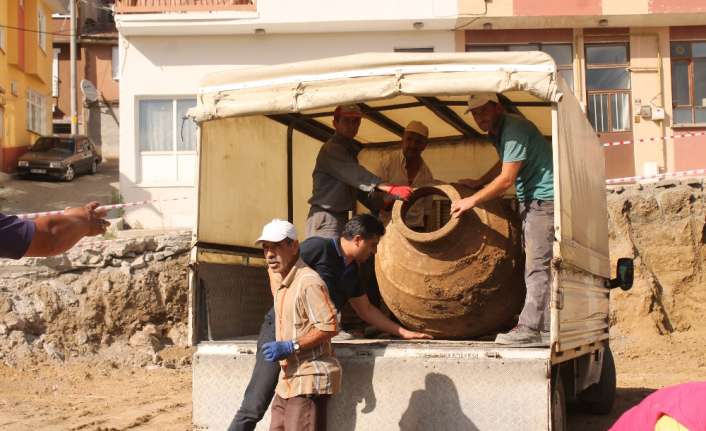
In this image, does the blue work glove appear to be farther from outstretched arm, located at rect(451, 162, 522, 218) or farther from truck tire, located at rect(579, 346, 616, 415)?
truck tire, located at rect(579, 346, 616, 415)

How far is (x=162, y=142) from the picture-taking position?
902 inches

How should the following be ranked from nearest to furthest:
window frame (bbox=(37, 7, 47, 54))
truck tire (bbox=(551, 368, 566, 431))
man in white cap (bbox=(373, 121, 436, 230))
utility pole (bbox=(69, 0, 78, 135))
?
truck tire (bbox=(551, 368, 566, 431)) → man in white cap (bbox=(373, 121, 436, 230)) → window frame (bbox=(37, 7, 47, 54)) → utility pole (bbox=(69, 0, 78, 135))

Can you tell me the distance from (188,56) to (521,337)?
703 inches

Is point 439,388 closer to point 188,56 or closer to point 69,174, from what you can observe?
point 188,56

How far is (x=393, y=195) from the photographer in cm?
668

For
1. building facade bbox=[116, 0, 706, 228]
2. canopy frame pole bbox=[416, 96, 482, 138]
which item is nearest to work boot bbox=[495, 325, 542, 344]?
canopy frame pole bbox=[416, 96, 482, 138]

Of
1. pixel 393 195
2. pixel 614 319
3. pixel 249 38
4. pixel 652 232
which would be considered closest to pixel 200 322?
pixel 393 195

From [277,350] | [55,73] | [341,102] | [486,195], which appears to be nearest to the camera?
[277,350]

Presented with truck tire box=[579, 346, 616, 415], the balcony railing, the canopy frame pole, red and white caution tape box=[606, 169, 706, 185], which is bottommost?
truck tire box=[579, 346, 616, 415]

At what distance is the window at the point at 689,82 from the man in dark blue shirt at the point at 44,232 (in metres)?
20.5

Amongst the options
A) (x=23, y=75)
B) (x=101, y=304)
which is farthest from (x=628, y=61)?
(x=23, y=75)

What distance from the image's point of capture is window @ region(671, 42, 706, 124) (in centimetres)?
2242

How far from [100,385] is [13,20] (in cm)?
2147

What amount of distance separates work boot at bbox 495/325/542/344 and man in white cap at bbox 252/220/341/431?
44.2 inches
